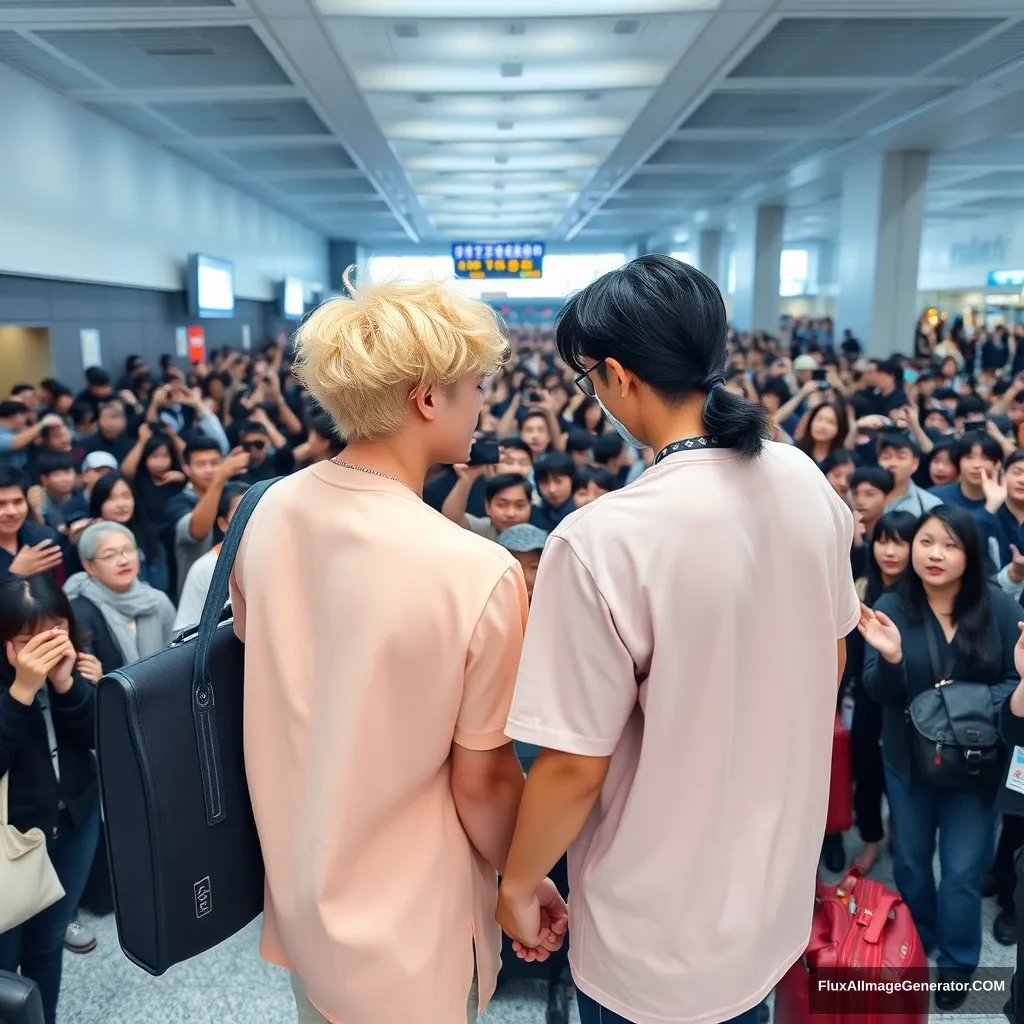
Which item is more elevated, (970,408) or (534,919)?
(970,408)

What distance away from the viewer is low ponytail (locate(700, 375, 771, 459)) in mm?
1338

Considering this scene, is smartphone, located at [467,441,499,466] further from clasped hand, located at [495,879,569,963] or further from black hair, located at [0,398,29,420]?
black hair, located at [0,398,29,420]

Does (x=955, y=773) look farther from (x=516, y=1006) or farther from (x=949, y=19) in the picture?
(x=949, y=19)

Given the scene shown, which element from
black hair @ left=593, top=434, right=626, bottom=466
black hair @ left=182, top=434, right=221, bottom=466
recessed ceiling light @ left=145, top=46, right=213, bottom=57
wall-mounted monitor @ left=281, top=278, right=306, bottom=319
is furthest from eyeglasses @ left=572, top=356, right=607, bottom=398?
wall-mounted monitor @ left=281, top=278, right=306, bottom=319

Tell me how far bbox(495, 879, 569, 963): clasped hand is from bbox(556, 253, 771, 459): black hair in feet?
2.69

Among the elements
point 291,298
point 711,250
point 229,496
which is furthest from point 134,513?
point 711,250

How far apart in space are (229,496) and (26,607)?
1.44 meters

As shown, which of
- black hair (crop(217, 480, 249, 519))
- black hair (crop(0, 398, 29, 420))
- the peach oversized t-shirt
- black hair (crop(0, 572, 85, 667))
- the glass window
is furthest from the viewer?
the glass window

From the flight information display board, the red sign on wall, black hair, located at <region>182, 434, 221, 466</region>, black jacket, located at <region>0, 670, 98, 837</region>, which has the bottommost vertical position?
black jacket, located at <region>0, 670, 98, 837</region>

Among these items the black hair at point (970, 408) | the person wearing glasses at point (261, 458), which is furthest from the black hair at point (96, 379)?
the black hair at point (970, 408)

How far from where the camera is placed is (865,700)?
3.57m

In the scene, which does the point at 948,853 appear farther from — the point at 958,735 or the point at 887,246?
the point at 887,246

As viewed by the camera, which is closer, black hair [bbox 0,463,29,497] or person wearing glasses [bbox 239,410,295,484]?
black hair [bbox 0,463,29,497]

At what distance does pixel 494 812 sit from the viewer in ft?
4.72
